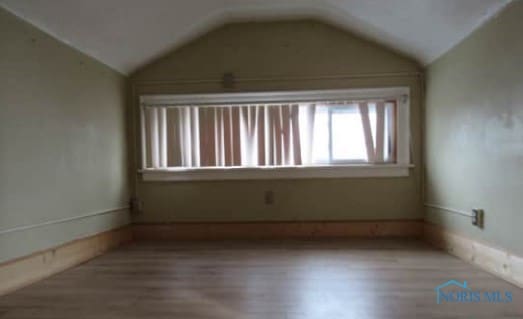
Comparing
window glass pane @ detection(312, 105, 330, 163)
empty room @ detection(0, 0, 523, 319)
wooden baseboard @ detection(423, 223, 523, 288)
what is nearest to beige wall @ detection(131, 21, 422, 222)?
empty room @ detection(0, 0, 523, 319)

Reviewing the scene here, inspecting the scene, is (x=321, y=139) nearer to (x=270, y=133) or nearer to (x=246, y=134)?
(x=270, y=133)

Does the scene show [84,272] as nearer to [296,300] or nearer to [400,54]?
[296,300]

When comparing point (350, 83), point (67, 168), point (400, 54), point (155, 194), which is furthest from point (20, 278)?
point (400, 54)

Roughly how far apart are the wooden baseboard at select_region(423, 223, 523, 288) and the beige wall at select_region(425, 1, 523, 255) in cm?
6

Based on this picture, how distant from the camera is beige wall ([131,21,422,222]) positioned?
9.66 ft

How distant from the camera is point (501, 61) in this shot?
187 cm

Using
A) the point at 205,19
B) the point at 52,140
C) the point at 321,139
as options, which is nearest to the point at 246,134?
the point at 321,139

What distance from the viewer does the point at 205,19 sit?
9.07ft

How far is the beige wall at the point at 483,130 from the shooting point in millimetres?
1755

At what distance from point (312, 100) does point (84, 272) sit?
2406 millimetres

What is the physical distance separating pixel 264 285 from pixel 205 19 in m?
2.32
